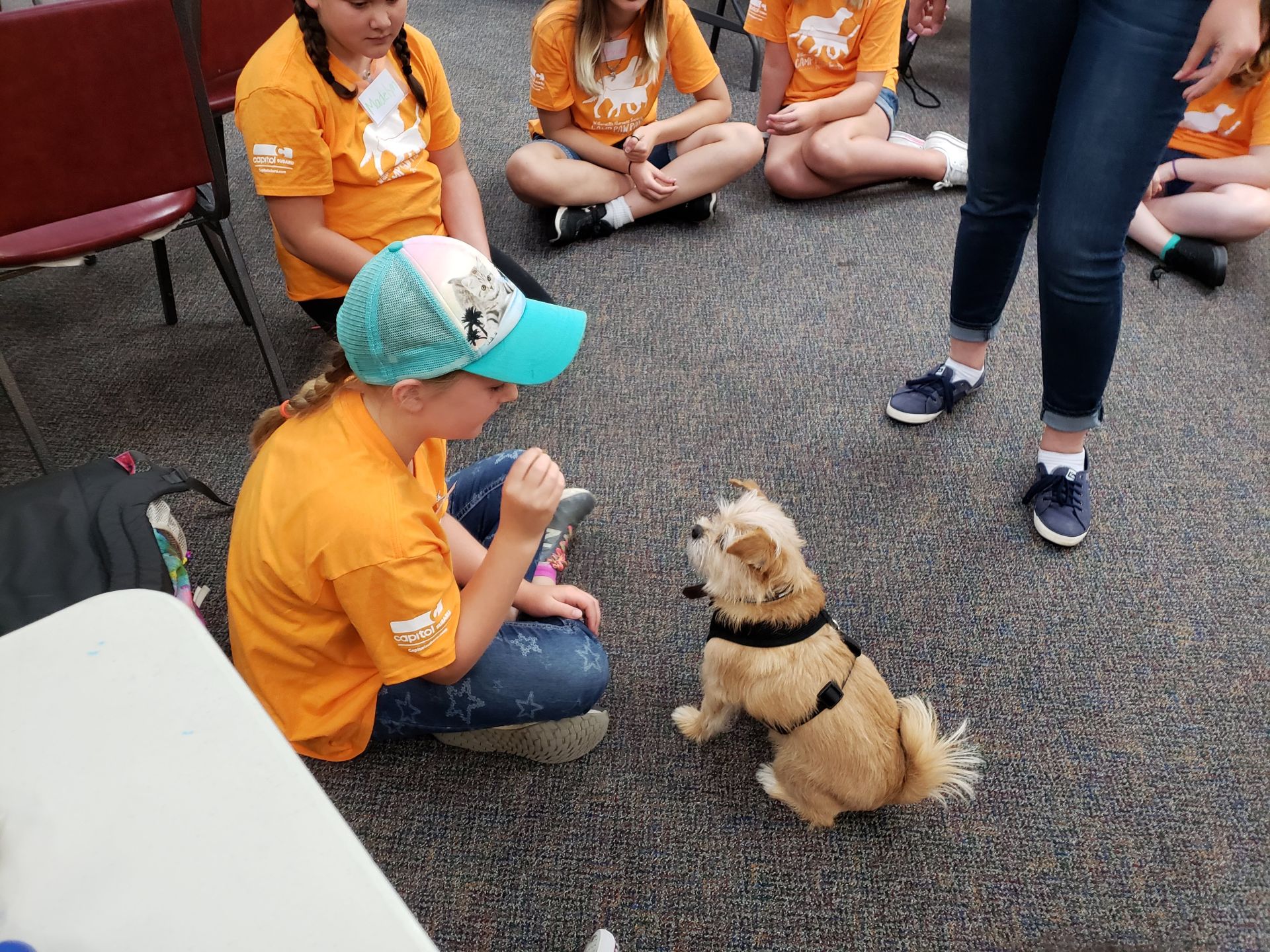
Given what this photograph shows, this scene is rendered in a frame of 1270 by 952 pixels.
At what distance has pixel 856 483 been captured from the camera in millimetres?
1697

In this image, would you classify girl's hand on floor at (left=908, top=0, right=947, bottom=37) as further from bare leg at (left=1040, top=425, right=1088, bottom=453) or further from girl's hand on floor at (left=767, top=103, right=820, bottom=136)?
bare leg at (left=1040, top=425, right=1088, bottom=453)

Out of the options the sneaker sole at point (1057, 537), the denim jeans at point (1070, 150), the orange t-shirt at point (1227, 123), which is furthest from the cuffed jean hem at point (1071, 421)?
the orange t-shirt at point (1227, 123)

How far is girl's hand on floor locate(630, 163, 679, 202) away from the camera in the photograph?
7.47 ft

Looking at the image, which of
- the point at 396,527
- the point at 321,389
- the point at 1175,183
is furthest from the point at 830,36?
the point at 396,527

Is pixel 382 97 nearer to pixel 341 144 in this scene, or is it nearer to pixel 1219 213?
pixel 341 144

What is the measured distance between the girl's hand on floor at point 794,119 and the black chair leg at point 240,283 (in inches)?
59.2

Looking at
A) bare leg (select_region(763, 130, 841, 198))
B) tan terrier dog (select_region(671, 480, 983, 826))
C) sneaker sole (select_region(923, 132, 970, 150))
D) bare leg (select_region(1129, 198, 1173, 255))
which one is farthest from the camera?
sneaker sole (select_region(923, 132, 970, 150))

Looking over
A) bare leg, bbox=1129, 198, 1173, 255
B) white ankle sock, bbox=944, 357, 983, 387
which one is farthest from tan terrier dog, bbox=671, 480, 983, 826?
bare leg, bbox=1129, 198, 1173, 255

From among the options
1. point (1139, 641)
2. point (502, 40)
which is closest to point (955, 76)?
point (502, 40)

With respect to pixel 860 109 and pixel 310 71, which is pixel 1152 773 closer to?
pixel 310 71

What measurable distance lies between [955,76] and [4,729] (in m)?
3.59

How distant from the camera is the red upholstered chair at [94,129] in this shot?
4.18 feet

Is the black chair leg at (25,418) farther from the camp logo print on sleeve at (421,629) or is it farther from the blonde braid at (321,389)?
the camp logo print on sleeve at (421,629)

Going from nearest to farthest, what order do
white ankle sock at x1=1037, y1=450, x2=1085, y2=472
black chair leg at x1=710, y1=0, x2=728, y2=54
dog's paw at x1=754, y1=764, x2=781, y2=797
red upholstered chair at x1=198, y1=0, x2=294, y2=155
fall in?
dog's paw at x1=754, y1=764, x2=781, y2=797
white ankle sock at x1=1037, y1=450, x2=1085, y2=472
red upholstered chair at x1=198, y1=0, x2=294, y2=155
black chair leg at x1=710, y1=0, x2=728, y2=54
